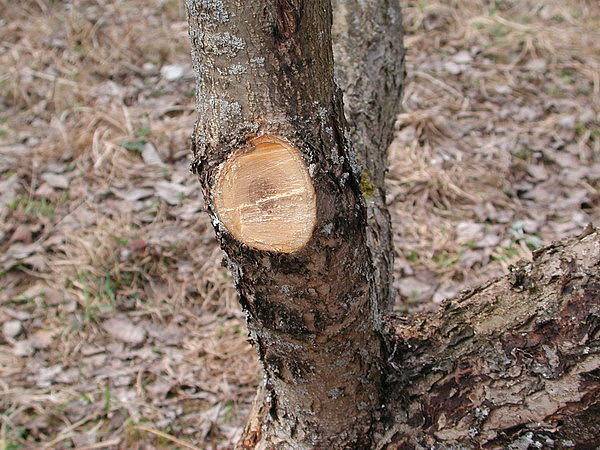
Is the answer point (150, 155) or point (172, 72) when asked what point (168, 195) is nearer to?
point (150, 155)

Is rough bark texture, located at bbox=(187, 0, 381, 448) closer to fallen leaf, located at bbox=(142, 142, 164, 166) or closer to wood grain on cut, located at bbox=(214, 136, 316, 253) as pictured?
wood grain on cut, located at bbox=(214, 136, 316, 253)

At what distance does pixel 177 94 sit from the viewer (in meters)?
3.89

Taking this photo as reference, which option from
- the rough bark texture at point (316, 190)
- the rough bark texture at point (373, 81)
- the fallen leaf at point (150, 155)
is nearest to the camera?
the rough bark texture at point (316, 190)

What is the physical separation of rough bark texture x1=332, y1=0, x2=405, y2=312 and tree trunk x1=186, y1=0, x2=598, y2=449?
0.26ft

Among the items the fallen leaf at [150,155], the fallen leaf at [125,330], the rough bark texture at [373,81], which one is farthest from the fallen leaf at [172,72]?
the rough bark texture at [373,81]

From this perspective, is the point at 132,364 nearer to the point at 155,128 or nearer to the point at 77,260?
the point at 77,260

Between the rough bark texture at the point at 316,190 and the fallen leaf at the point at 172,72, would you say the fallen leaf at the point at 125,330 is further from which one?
the fallen leaf at the point at 172,72

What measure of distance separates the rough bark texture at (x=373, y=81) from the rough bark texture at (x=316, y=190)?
388 mm

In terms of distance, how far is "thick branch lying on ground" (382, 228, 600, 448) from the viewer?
1192 millimetres

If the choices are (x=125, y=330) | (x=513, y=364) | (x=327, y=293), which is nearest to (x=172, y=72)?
(x=125, y=330)

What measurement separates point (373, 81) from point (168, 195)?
63.7 inches

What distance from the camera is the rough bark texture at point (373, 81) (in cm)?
175

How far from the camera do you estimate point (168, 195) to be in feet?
10.6

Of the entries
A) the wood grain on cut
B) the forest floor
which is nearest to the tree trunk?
the wood grain on cut
